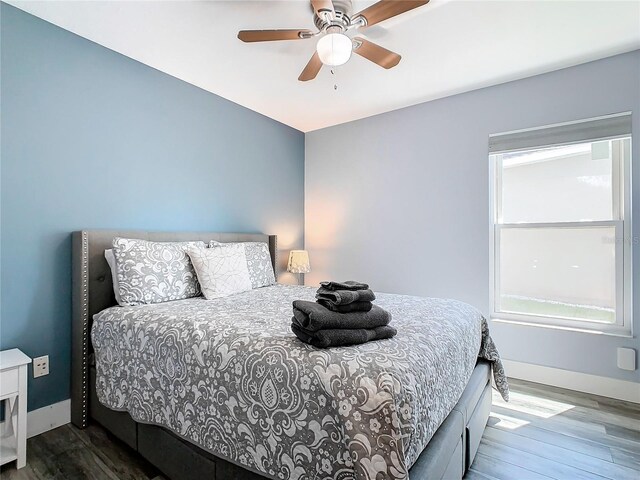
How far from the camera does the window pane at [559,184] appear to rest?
2502 millimetres

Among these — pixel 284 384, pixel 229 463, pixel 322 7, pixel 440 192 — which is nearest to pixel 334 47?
pixel 322 7

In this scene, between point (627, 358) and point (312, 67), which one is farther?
point (627, 358)

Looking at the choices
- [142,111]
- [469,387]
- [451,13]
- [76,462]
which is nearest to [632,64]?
[451,13]

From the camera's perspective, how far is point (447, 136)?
305 centimetres

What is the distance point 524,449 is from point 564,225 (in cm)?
180

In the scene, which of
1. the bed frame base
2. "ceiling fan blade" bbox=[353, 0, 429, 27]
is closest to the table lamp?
the bed frame base

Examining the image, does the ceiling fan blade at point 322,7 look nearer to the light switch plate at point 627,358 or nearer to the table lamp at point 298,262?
the table lamp at point 298,262

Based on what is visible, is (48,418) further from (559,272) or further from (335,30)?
(559,272)

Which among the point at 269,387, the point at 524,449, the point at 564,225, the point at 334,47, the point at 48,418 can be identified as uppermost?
the point at 334,47

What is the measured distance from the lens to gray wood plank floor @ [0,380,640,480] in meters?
1.58

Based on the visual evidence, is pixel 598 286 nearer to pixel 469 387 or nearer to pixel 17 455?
pixel 469 387

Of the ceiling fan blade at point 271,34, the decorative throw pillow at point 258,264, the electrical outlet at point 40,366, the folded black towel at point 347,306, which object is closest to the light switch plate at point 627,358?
the folded black towel at point 347,306

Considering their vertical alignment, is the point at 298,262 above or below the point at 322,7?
below

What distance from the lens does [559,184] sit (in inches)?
105
